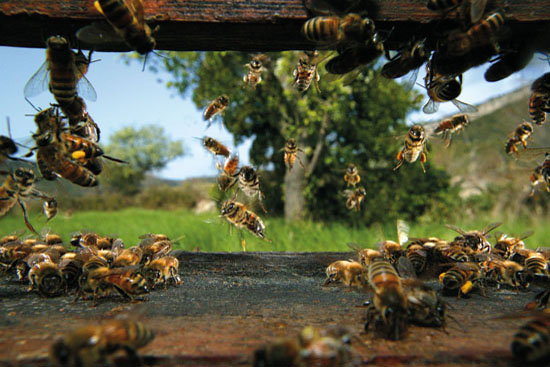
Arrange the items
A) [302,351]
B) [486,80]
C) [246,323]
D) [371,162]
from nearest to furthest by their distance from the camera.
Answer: [302,351]
[246,323]
[486,80]
[371,162]

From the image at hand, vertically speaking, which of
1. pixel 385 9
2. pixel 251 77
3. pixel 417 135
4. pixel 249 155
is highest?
pixel 249 155

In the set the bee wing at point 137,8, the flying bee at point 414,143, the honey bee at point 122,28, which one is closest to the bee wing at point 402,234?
the flying bee at point 414,143

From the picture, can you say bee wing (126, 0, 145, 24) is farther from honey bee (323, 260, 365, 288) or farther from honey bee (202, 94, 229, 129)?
honey bee (202, 94, 229, 129)

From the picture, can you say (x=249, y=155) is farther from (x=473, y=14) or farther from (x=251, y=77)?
(x=473, y=14)

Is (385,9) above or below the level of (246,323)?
above

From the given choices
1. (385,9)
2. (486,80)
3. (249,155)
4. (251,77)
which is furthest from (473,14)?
(249,155)

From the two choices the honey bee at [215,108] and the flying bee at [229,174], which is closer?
the flying bee at [229,174]

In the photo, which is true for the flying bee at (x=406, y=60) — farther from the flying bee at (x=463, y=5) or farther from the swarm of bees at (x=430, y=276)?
the swarm of bees at (x=430, y=276)
